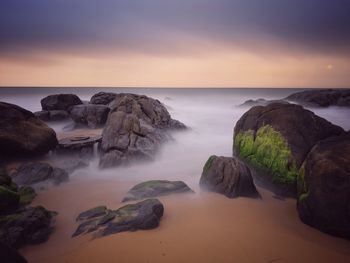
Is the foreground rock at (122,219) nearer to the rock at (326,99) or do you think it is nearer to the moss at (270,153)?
the moss at (270,153)

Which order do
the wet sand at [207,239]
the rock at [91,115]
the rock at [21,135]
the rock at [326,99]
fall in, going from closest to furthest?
1. the wet sand at [207,239]
2. the rock at [21,135]
3. the rock at [91,115]
4. the rock at [326,99]

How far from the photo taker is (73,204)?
213 inches

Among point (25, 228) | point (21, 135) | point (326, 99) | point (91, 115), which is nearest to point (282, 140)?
point (25, 228)

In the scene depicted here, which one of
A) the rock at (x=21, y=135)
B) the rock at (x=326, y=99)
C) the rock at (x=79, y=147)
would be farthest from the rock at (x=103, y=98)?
the rock at (x=326, y=99)

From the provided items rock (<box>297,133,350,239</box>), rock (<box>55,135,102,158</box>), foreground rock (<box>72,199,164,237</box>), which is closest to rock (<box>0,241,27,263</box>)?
foreground rock (<box>72,199,164,237</box>)

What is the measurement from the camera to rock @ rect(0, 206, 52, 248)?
388cm

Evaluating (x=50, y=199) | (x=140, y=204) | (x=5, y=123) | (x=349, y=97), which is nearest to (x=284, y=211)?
(x=140, y=204)

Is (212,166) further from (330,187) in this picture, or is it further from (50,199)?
(50,199)

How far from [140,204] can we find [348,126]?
16.2 metres

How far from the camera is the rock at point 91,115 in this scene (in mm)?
12586

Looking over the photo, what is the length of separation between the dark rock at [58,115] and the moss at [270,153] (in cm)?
1065

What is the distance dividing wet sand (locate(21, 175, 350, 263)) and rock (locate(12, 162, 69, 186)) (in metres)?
1.19

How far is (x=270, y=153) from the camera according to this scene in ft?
20.0

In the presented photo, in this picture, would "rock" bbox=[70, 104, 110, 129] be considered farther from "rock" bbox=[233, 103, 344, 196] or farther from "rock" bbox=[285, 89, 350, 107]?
"rock" bbox=[285, 89, 350, 107]
